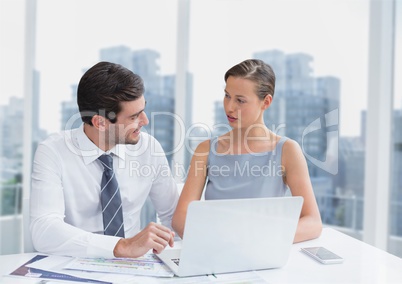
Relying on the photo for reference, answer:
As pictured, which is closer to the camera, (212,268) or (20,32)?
(212,268)

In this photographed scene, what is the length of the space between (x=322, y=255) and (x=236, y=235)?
0.36 meters

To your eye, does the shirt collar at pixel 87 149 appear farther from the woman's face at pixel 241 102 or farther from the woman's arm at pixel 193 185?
the woman's face at pixel 241 102

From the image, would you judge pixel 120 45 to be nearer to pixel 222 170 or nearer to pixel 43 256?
pixel 222 170

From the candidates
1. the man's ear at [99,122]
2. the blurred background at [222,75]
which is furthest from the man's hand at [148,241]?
the blurred background at [222,75]

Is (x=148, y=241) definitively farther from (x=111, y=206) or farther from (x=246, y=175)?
(x=246, y=175)

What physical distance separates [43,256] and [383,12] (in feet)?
6.75

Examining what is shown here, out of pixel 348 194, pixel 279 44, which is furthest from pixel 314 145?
pixel 279 44

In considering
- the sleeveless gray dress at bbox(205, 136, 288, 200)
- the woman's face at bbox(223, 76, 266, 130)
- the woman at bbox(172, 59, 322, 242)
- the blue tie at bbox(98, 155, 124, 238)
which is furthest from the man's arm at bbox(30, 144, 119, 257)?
the woman's face at bbox(223, 76, 266, 130)

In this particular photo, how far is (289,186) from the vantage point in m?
1.64

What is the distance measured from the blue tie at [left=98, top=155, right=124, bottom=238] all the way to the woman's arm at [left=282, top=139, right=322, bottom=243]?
0.67 meters

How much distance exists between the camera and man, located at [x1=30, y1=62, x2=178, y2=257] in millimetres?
1561

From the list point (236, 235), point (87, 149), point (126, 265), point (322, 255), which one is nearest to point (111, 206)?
point (87, 149)

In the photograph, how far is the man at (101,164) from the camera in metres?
1.56

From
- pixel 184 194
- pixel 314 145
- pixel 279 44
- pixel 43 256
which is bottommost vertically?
pixel 43 256
